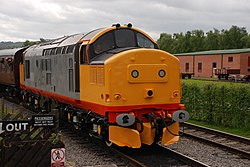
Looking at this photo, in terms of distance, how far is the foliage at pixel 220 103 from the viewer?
48.3 feet

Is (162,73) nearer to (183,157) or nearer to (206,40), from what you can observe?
(183,157)

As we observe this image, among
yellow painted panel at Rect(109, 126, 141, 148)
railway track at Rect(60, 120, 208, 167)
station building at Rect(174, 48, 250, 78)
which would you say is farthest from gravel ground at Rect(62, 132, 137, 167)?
station building at Rect(174, 48, 250, 78)

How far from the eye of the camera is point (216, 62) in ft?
196

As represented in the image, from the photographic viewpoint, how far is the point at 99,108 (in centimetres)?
1023

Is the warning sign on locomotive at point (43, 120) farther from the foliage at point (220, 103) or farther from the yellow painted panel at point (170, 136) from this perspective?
the foliage at point (220, 103)

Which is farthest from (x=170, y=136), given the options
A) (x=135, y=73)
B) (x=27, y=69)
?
(x=27, y=69)

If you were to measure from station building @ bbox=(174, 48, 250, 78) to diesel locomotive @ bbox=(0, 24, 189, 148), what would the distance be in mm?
43040

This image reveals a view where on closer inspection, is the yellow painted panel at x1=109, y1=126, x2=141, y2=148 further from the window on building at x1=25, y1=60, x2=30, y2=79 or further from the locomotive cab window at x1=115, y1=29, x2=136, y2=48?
the window on building at x1=25, y1=60, x2=30, y2=79

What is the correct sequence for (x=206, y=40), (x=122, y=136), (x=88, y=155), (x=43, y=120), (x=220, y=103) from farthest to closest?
(x=206, y=40) → (x=220, y=103) → (x=88, y=155) → (x=122, y=136) → (x=43, y=120)

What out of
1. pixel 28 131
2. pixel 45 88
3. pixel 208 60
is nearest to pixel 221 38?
pixel 208 60

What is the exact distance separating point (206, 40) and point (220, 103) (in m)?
84.3

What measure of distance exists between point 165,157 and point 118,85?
2.45 m

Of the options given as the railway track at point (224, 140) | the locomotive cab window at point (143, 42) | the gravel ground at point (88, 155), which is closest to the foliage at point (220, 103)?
the railway track at point (224, 140)

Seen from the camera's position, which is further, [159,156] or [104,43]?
[104,43]
